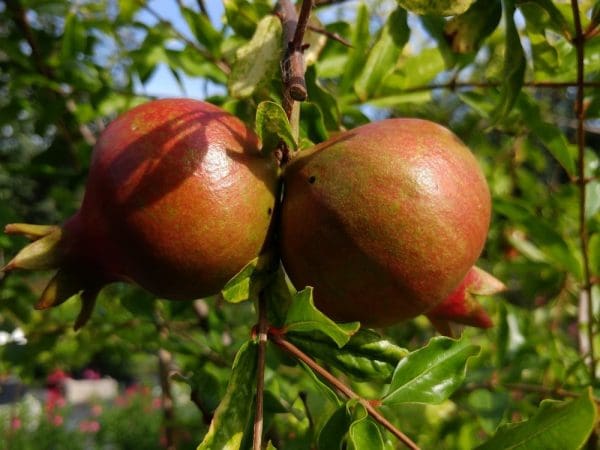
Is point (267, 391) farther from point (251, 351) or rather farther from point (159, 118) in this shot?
point (159, 118)

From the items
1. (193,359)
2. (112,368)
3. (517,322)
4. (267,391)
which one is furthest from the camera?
(112,368)

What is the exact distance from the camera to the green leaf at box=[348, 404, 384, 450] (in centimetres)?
73

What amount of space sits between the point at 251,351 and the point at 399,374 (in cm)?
21

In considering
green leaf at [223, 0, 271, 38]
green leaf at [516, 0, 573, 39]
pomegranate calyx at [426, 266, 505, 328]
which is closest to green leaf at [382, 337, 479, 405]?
pomegranate calyx at [426, 266, 505, 328]

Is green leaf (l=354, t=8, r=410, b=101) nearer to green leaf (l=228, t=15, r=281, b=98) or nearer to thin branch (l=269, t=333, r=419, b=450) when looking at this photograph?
green leaf (l=228, t=15, r=281, b=98)

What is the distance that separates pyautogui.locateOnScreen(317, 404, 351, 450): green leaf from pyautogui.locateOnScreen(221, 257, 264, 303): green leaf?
20cm

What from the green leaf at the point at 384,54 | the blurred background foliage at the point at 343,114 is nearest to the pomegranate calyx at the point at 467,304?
the blurred background foliage at the point at 343,114

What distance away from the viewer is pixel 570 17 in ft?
3.80

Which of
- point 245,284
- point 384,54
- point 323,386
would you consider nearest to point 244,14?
point 384,54

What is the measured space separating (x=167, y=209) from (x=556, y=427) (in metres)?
0.53

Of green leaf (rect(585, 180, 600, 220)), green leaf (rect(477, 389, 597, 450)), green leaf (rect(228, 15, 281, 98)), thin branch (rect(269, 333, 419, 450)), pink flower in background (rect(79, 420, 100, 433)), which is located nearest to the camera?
green leaf (rect(477, 389, 597, 450))

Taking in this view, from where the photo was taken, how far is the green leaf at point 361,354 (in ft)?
2.85

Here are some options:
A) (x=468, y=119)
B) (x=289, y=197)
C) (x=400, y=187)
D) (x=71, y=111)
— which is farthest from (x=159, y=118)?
(x=468, y=119)

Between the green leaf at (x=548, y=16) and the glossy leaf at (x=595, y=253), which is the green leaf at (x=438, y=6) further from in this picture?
the glossy leaf at (x=595, y=253)
